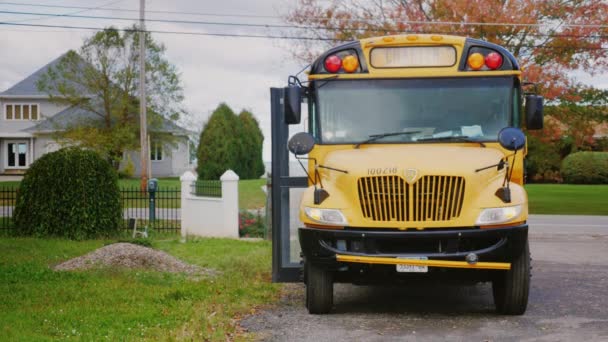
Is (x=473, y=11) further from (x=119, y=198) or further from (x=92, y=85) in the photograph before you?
(x=92, y=85)

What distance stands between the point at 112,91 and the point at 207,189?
31.1 metres

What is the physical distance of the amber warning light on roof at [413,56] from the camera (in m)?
9.08

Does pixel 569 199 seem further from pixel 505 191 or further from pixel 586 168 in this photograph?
pixel 505 191

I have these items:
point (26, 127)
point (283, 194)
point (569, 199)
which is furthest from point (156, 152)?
point (283, 194)

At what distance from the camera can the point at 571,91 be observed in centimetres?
2662

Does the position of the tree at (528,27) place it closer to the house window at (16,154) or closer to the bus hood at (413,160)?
the bus hood at (413,160)

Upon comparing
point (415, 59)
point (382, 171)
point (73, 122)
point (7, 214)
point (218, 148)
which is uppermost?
point (73, 122)

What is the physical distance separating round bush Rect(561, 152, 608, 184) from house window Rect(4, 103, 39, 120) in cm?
3273

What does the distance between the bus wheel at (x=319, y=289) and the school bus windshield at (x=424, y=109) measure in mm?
1365

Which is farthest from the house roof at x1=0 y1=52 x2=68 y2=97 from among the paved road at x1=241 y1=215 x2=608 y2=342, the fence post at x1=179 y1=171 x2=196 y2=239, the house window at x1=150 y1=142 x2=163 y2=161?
the paved road at x1=241 y1=215 x2=608 y2=342

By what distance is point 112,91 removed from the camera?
4894cm

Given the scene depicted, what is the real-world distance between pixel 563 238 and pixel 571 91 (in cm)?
884

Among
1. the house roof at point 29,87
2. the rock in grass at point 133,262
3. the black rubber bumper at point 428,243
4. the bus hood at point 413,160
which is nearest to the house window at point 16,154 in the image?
the house roof at point 29,87

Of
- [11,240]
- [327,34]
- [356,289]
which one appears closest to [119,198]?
[11,240]
